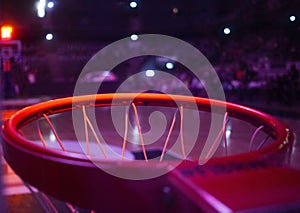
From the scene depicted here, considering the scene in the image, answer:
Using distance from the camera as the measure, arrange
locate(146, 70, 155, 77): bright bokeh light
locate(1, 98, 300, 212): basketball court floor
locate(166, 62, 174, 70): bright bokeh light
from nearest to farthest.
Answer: locate(1, 98, 300, 212): basketball court floor, locate(146, 70, 155, 77): bright bokeh light, locate(166, 62, 174, 70): bright bokeh light

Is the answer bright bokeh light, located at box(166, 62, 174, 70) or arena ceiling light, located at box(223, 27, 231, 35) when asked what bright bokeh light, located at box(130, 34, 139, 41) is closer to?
bright bokeh light, located at box(166, 62, 174, 70)

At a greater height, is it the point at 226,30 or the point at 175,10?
the point at 175,10

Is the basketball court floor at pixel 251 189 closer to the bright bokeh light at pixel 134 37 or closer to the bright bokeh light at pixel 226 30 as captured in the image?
the bright bokeh light at pixel 226 30

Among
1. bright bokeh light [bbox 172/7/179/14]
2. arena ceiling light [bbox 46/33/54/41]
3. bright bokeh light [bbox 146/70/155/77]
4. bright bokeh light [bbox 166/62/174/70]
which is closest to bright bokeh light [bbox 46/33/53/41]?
A: arena ceiling light [bbox 46/33/54/41]

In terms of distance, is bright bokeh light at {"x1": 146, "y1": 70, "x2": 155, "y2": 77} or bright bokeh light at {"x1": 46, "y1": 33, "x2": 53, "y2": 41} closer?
bright bokeh light at {"x1": 146, "y1": 70, "x2": 155, "y2": 77}

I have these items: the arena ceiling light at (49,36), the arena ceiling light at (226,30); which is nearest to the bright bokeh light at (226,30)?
the arena ceiling light at (226,30)

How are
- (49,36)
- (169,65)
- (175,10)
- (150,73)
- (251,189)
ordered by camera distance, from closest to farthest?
(251,189) < (150,73) < (49,36) < (169,65) < (175,10)

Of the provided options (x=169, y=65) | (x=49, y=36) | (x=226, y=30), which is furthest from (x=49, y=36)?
(x=226, y=30)

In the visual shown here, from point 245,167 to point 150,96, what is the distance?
1.72 m

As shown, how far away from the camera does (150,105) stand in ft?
9.32

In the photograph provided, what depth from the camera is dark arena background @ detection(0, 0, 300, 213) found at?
1.09m

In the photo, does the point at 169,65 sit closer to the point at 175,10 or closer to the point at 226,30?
the point at 175,10

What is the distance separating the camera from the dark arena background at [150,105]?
3.57 feet

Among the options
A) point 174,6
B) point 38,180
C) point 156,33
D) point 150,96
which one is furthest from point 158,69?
point 38,180
